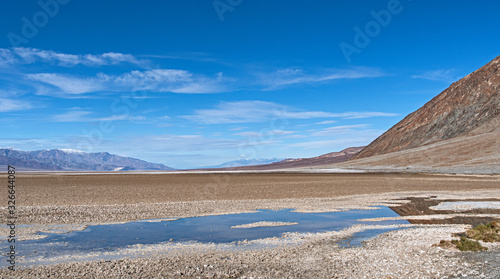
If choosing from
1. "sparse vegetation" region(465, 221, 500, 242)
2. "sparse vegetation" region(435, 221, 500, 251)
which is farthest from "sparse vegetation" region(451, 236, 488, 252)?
"sparse vegetation" region(465, 221, 500, 242)

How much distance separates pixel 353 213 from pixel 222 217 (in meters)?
7.21

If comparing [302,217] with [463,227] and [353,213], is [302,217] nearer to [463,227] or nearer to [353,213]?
[353,213]

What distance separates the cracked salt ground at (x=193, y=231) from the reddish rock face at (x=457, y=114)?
394 feet

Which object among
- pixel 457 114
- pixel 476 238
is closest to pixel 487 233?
pixel 476 238

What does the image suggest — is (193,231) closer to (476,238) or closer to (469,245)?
(469,245)

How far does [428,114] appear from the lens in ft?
508

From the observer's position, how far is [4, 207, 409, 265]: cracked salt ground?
1299 centimetres

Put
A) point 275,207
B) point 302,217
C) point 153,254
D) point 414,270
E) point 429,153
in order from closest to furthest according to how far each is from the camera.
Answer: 1. point 414,270
2. point 153,254
3. point 302,217
4. point 275,207
5. point 429,153

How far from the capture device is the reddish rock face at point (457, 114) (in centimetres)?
12800

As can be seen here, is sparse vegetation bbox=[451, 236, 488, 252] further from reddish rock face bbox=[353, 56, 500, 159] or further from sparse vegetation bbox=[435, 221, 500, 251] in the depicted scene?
reddish rock face bbox=[353, 56, 500, 159]

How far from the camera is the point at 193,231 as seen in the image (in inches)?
642

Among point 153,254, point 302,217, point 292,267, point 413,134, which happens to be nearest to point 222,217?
point 302,217

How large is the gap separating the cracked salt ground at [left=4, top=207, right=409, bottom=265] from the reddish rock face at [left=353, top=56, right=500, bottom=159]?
120 metres

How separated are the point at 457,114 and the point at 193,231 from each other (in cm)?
14486
